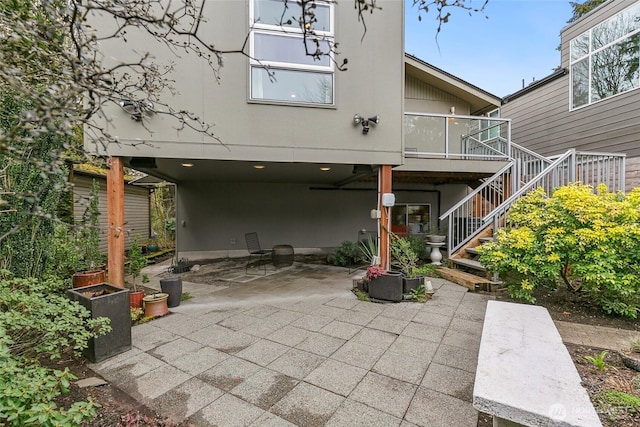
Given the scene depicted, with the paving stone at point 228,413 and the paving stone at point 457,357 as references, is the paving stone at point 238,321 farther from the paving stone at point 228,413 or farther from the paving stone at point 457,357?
the paving stone at point 457,357

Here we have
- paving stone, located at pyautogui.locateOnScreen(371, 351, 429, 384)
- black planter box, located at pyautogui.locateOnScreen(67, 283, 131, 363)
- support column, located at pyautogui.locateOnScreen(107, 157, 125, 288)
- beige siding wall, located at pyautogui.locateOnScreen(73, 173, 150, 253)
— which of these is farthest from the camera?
beige siding wall, located at pyautogui.locateOnScreen(73, 173, 150, 253)

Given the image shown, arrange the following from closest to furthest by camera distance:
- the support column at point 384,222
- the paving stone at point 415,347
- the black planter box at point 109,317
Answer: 1. the black planter box at point 109,317
2. the paving stone at point 415,347
3. the support column at point 384,222

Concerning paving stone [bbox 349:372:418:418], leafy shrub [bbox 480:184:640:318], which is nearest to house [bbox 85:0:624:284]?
leafy shrub [bbox 480:184:640:318]

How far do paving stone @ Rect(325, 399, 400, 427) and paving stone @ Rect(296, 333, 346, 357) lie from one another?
84 centimetres

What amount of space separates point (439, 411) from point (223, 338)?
2341 millimetres

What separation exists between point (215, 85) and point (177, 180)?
446 cm

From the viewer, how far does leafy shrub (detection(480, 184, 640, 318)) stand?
3.60 meters

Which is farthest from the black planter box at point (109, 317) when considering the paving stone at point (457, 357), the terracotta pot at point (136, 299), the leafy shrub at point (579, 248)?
the leafy shrub at point (579, 248)

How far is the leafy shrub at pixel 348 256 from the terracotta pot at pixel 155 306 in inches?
186

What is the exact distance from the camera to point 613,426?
1927 mm

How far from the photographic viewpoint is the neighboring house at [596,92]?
668 cm

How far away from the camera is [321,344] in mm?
3279

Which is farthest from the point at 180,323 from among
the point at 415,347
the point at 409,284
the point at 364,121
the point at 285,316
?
the point at 364,121

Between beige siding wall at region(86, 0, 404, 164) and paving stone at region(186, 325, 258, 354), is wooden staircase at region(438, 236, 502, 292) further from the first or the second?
paving stone at region(186, 325, 258, 354)
